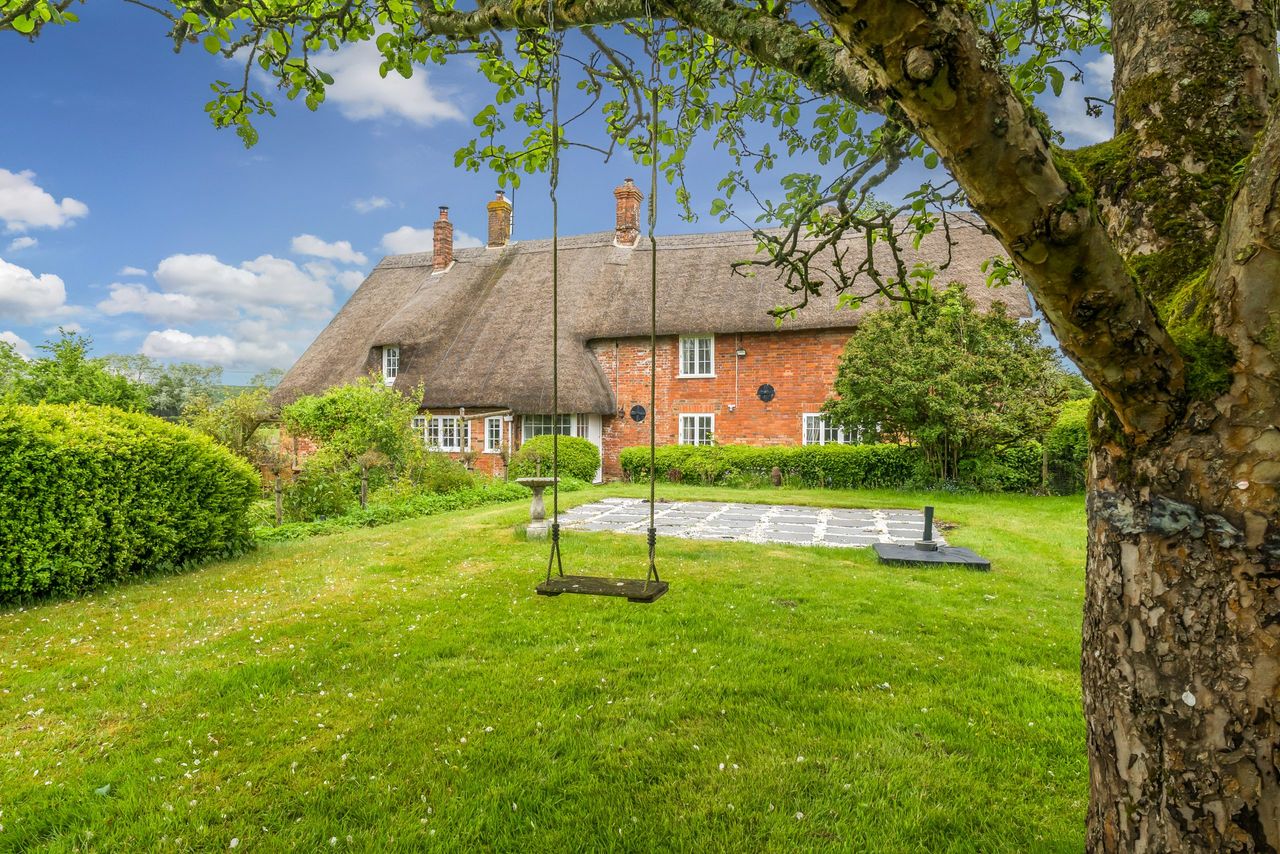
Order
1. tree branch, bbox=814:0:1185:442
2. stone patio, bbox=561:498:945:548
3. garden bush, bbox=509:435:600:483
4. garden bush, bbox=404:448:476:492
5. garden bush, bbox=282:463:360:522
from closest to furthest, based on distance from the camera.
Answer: tree branch, bbox=814:0:1185:442 < stone patio, bbox=561:498:945:548 < garden bush, bbox=282:463:360:522 < garden bush, bbox=404:448:476:492 < garden bush, bbox=509:435:600:483

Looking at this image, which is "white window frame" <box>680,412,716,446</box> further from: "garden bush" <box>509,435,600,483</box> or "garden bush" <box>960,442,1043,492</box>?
"garden bush" <box>960,442,1043,492</box>

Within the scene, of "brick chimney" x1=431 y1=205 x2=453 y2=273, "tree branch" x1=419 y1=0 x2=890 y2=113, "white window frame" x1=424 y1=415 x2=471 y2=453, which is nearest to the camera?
"tree branch" x1=419 y1=0 x2=890 y2=113

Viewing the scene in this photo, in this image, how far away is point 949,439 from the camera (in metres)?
15.8

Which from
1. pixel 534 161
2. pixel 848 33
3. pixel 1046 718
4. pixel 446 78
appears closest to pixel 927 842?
pixel 1046 718

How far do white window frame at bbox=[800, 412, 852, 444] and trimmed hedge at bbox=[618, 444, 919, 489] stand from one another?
1.62m

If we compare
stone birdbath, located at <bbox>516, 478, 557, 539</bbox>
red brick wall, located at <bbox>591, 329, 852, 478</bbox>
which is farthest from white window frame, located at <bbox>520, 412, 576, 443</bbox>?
stone birdbath, located at <bbox>516, 478, 557, 539</bbox>

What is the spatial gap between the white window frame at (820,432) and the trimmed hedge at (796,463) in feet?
5.32

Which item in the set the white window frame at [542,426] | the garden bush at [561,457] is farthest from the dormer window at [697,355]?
the garden bush at [561,457]

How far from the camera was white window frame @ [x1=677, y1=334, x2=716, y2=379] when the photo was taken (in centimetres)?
2069

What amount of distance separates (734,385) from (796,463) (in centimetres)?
366

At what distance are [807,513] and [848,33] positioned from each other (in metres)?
11.9

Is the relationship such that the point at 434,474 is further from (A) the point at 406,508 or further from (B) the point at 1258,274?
(B) the point at 1258,274

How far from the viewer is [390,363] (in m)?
22.8

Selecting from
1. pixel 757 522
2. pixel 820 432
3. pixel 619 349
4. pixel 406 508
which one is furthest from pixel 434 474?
pixel 820 432
